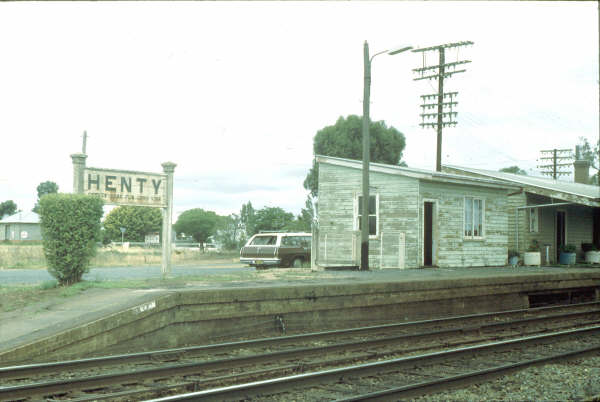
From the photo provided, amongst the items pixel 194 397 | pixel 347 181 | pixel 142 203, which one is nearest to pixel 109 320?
pixel 194 397

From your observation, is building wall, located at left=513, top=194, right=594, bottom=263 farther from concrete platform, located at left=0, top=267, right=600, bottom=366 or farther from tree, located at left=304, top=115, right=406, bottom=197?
tree, located at left=304, top=115, right=406, bottom=197

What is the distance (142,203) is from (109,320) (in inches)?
234

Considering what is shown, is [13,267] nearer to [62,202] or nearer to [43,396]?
[62,202]

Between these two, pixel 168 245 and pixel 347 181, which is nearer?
pixel 168 245

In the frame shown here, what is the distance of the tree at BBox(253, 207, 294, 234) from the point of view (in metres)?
41.6

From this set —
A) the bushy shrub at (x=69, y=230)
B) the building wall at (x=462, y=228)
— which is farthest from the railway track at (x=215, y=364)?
the building wall at (x=462, y=228)

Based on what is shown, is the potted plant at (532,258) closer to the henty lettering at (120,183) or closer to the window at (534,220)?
the window at (534,220)

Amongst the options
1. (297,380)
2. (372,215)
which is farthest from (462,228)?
(297,380)

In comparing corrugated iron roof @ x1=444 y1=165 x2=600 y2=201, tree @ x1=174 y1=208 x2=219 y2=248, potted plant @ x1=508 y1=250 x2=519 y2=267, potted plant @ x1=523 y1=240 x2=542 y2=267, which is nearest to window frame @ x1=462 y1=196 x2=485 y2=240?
potted plant @ x1=508 y1=250 x2=519 y2=267

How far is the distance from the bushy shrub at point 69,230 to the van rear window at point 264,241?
1107cm

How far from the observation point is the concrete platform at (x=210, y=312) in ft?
26.1

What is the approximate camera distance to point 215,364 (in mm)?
7352

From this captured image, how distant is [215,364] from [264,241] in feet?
51.6

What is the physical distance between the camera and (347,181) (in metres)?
20.7
